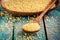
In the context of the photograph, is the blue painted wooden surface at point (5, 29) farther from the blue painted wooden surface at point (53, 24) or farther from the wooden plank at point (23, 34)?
the blue painted wooden surface at point (53, 24)

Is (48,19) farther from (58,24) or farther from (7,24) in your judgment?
(7,24)

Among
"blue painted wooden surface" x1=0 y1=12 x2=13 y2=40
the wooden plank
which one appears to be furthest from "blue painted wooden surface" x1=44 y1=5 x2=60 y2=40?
"blue painted wooden surface" x1=0 y1=12 x2=13 y2=40

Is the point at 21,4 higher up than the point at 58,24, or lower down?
higher up

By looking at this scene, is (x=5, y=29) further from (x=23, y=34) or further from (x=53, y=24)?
(x=53, y=24)

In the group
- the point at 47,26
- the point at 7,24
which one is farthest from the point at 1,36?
the point at 47,26

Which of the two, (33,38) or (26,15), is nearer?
(33,38)

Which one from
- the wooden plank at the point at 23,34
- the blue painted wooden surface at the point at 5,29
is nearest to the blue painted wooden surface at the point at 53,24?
the wooden plank at the point at 23,34

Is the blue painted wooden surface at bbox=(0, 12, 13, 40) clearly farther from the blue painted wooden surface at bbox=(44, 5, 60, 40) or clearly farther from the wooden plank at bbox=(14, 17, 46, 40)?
the blue painted wooden surface at bbox=(44, 5, 60, 40)

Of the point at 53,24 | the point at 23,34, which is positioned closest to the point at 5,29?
the point at 23,34
